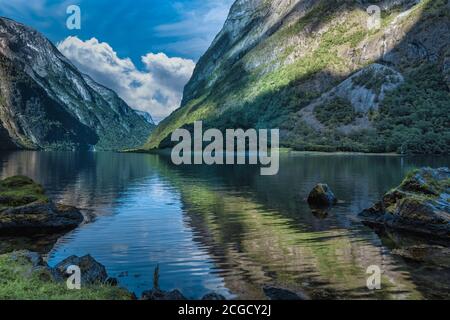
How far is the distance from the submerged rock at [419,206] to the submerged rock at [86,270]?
2864 cm

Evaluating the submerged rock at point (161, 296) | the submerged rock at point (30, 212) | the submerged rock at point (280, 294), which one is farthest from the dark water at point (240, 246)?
the submerged rock at point (30, 212)

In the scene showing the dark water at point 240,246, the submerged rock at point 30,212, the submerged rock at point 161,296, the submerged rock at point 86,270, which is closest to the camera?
the submerged rock at point 161,296

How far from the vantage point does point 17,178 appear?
53719 millimetres

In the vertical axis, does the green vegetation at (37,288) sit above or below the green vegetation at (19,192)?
below

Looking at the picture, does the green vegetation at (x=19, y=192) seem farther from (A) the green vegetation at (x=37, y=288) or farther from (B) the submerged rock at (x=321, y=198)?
(B) the submerged rock at (x=321, y=198)

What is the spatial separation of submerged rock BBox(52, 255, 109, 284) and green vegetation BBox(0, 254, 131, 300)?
6.11ft

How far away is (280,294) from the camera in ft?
80.2

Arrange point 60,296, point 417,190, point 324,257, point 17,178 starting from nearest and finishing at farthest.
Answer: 1. point 60,296
2. point 324,257
3. point 417,190
4. point 17,178

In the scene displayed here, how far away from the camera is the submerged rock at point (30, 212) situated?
45.0 m

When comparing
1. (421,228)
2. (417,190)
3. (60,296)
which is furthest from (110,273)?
(417,190)

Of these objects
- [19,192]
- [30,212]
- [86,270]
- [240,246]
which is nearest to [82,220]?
[30,212]
